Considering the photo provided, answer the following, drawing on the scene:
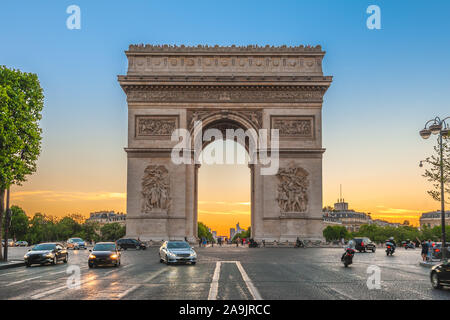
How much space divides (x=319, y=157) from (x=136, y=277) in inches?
1149

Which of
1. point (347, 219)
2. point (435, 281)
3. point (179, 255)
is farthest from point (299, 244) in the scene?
point (347, 219)

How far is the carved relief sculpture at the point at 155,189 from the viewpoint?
42.3 metres

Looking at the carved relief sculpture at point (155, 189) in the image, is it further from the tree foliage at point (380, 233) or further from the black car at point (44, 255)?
the tree foliage at point (380, 233)

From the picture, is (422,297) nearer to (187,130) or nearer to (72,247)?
(187,130)

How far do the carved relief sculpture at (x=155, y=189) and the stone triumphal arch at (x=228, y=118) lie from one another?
0.27 ft

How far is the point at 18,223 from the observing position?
102m

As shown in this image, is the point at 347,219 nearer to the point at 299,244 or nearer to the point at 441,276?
the point at 299,244

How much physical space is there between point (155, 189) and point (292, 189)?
37.2 ft

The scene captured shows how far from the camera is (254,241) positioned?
1689 inches

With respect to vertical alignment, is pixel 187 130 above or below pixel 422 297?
above

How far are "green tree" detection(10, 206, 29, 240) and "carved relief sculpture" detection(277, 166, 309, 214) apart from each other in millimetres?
74260

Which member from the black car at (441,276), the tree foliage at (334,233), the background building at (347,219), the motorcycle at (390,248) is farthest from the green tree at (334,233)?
the black car at (441,276)

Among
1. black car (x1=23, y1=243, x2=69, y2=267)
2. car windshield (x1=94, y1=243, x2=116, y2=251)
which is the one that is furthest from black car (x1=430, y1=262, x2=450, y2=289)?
black car (x1=23, y1=243, x2=69, y2=267)

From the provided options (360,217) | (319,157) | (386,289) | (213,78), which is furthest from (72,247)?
(360,217)
